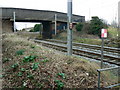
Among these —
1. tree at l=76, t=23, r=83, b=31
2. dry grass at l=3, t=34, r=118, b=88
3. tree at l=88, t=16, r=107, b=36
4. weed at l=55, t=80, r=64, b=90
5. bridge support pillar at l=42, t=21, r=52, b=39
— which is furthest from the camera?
tree at l=76, t=23, r=83, b=31

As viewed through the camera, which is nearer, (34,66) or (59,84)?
(59,84)

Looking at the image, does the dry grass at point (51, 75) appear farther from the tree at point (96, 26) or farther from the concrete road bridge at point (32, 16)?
the tree at point (96, 26)

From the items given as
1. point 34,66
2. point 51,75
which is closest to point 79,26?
point 34,66

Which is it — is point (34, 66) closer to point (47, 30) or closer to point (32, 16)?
point (32, 16)

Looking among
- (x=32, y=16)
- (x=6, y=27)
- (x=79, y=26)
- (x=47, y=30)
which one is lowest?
(x=6, y=27)

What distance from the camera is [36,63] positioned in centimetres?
514

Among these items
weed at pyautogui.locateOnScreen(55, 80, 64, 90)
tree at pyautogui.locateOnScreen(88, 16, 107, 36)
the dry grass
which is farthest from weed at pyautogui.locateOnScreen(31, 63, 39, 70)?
tree at pyautogui.locateOnScreen(88, 16, 107, 36)

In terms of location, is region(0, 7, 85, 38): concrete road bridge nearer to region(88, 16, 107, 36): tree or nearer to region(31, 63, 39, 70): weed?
region(88, 16, 107, 36): tree

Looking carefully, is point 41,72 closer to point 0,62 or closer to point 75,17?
point 0,62

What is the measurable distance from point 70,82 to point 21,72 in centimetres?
169

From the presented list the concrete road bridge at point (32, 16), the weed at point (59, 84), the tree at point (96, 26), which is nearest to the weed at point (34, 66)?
the weed at point (59, 84)

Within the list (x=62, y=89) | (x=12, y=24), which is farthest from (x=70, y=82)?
(x=12, y=24)

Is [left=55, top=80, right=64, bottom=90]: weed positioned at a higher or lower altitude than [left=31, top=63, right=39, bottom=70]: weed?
lower

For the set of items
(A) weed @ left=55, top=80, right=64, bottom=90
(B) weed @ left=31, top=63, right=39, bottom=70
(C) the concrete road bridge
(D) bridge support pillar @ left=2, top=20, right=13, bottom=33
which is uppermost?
(C) the concrete road bridge
